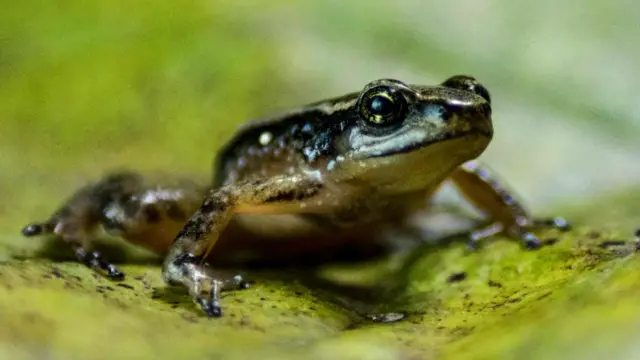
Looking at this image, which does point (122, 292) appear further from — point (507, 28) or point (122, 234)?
point (507, 28)

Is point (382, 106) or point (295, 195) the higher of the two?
point (382, 106)

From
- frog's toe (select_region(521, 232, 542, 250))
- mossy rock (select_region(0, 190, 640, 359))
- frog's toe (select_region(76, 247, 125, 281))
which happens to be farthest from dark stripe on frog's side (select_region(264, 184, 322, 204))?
frog's toe (select_region(521, 232, 542, 250))

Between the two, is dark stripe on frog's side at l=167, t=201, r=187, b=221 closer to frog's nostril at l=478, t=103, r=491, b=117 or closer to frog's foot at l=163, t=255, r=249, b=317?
frog's foot at l=163, t=255, r=249, b=317

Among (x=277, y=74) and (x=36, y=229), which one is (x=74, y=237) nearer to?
(x=36, y=229)

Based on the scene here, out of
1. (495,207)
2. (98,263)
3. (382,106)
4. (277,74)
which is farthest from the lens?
(277,74)

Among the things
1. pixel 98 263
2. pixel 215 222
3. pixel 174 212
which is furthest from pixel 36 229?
pixel 215 222

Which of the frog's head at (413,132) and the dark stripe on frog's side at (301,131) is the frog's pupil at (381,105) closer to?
the frog's head at (413,132)
